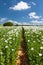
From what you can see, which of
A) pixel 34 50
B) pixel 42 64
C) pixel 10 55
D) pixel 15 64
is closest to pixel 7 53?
pixel 10 55

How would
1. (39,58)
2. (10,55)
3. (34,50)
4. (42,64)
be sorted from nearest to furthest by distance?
(42,64)
(39,58)
(10,55)
(34,50)

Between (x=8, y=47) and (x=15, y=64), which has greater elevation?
(x=8, y=47)

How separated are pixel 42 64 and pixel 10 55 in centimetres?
225

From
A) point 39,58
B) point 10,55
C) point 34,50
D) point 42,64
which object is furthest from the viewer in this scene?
point 34,50

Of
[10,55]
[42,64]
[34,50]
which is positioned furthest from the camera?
[34,50]

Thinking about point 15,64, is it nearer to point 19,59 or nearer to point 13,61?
point 13,61

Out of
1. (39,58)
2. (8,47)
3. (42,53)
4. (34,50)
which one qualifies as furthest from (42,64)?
(8,47)

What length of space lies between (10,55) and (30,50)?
1.54m

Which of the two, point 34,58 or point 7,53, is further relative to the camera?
point 7,53

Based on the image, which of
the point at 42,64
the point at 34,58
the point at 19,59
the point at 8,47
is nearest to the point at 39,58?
the point at 34,58

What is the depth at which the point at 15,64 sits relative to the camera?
33.0 ft

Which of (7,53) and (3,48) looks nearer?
(7,53)

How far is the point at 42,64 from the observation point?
892 cm

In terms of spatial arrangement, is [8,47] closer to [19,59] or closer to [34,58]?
[19,59]
